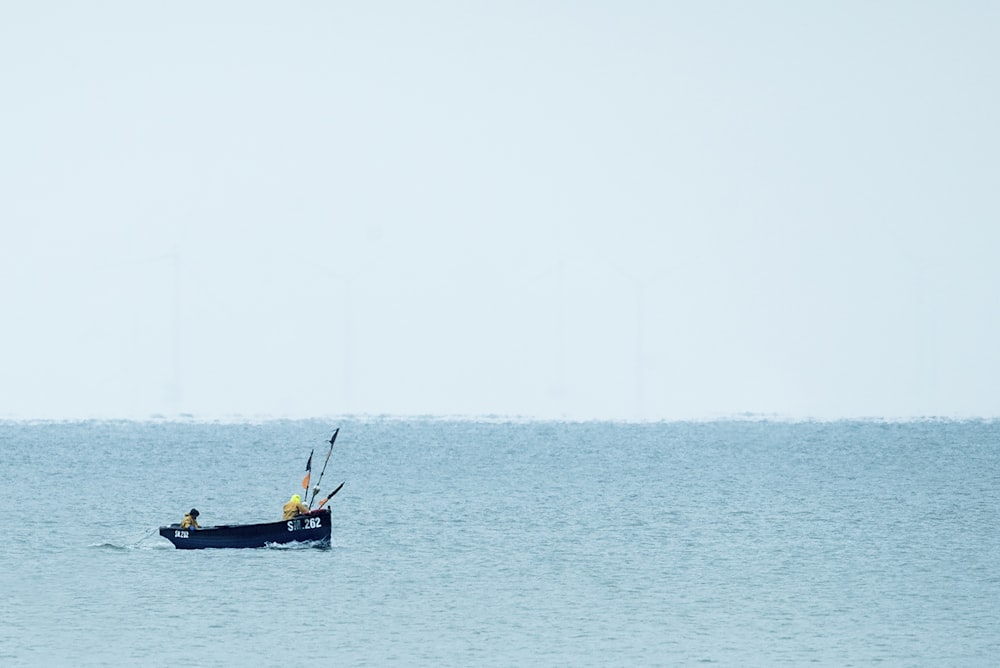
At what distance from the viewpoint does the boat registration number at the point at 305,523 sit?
66.1 meters

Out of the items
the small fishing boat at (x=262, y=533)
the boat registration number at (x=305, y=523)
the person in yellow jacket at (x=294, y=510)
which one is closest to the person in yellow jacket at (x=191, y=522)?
the small fishing boat at (x=262, y=533)

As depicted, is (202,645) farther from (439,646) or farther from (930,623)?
(930,623)

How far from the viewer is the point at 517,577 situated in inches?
2399

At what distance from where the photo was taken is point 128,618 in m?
51.5

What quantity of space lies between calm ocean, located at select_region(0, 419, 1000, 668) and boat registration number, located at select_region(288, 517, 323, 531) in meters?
1.26

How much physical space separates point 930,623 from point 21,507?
191 ft

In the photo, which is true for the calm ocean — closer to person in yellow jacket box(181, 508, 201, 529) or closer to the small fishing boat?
the small fishing boat

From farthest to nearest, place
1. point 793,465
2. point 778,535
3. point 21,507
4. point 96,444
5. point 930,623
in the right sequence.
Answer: point 96,444 < point 793,465 < point 21,507 < point 778,535 < point 930,623

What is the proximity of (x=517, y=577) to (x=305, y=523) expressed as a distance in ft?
34.9

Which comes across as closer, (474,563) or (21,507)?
(474,563)

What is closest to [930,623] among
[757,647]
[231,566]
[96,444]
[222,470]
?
[757,647]

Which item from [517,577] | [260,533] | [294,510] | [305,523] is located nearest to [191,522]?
[260,533]

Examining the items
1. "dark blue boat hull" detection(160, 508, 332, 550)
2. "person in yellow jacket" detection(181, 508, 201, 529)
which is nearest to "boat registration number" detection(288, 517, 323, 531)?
"dark blue boat hull" detection(160, 508, 332, 550)

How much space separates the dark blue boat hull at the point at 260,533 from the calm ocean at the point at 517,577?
1.93 ft
